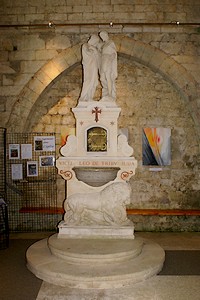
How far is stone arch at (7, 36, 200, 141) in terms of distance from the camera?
667 centimetres

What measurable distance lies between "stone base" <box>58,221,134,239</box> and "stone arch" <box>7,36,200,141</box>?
8.29 ft

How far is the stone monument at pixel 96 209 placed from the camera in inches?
157

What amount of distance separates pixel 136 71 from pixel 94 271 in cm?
429

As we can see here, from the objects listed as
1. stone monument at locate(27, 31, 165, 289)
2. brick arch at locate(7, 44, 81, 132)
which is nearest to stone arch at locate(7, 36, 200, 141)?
brick arch at locate(7, 44, 81, 132)

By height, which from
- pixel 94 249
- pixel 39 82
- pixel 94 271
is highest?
pixel 39 82

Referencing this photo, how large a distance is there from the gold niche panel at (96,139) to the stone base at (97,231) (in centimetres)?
111

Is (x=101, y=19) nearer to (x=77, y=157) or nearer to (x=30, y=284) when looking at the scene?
(x=77, y=157)

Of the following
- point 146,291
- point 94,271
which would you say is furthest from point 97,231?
point 146,291

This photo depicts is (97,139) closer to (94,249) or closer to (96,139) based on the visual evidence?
(96,139)

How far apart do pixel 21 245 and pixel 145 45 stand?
162 inches

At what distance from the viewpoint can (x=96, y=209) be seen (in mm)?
4906

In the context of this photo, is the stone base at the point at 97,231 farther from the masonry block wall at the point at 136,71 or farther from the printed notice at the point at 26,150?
the printed notice at the point at 26,150

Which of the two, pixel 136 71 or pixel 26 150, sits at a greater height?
pixel 136 71

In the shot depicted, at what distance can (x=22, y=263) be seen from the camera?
15.1 feet
